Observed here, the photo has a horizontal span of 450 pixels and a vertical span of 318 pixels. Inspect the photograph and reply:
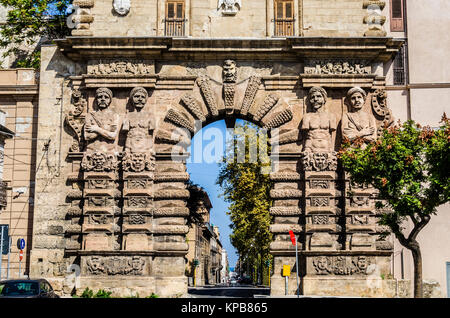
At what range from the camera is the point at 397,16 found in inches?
1025

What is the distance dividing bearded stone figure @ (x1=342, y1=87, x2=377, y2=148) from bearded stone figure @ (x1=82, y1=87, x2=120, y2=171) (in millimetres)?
7882

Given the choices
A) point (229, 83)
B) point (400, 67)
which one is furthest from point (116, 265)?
point (400, 67)

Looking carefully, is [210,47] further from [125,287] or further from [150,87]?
[125,287]

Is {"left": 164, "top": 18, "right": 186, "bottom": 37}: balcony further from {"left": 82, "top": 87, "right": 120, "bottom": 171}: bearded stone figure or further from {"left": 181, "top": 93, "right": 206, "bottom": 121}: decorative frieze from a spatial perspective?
{"left": 82, "top": 87, "right": 120, "bottom": 171}: bearded stone figure

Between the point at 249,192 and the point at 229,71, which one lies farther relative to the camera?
the point at 249,192

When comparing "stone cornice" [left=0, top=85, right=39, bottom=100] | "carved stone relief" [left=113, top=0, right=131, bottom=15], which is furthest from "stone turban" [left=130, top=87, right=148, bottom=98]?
"stone cornice" [left=0, top=85, right=39, bottom=100]

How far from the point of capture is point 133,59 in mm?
24188

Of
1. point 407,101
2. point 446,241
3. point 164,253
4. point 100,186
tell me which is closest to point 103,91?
point 100,186

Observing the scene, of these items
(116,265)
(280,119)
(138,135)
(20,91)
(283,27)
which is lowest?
(116,265)

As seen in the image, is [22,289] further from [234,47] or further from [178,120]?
[234,47]

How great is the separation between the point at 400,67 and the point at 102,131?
441 inches

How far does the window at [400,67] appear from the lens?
25.6m

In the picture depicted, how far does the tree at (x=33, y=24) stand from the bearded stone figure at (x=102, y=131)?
9.08m

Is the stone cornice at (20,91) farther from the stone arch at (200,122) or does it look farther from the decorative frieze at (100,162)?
the stone arch at (200,122)
